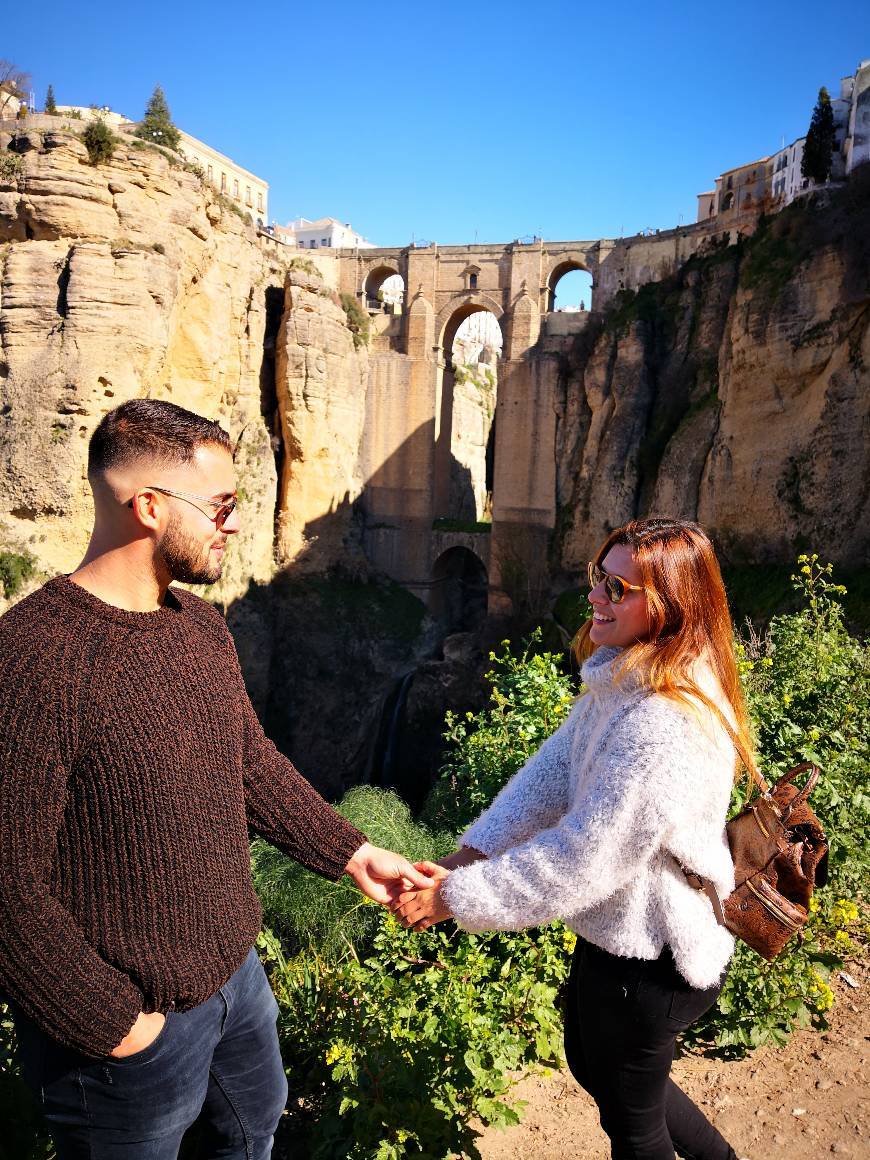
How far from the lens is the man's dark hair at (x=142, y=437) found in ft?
5.26

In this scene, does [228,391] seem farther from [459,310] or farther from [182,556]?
[182,556]

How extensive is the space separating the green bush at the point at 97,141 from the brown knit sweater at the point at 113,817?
663 inches

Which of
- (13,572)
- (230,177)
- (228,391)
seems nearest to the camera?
(13,572)

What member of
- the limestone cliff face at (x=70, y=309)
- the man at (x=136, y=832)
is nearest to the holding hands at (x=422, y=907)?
the man at (x=136, y=832)

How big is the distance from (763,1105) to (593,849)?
181 centimetres

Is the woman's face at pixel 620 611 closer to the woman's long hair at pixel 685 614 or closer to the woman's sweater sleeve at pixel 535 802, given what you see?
the woman's long hair at pixel 685 614

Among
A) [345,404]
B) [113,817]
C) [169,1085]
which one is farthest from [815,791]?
[345,404]

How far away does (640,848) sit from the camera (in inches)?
60.1

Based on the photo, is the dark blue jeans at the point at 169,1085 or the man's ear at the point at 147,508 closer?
the dark blue jeans at the point at 169,1085

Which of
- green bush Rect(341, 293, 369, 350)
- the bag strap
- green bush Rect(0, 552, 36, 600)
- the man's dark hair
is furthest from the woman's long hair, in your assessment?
green bush Rect(341, 293, 369, 350)

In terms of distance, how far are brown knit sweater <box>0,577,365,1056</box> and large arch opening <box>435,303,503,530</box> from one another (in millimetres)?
24436

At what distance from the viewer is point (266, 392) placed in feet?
74.2

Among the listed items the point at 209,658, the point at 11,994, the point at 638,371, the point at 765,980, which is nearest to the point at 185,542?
the point at 209,658

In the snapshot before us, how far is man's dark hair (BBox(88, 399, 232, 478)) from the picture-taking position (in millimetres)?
1604
